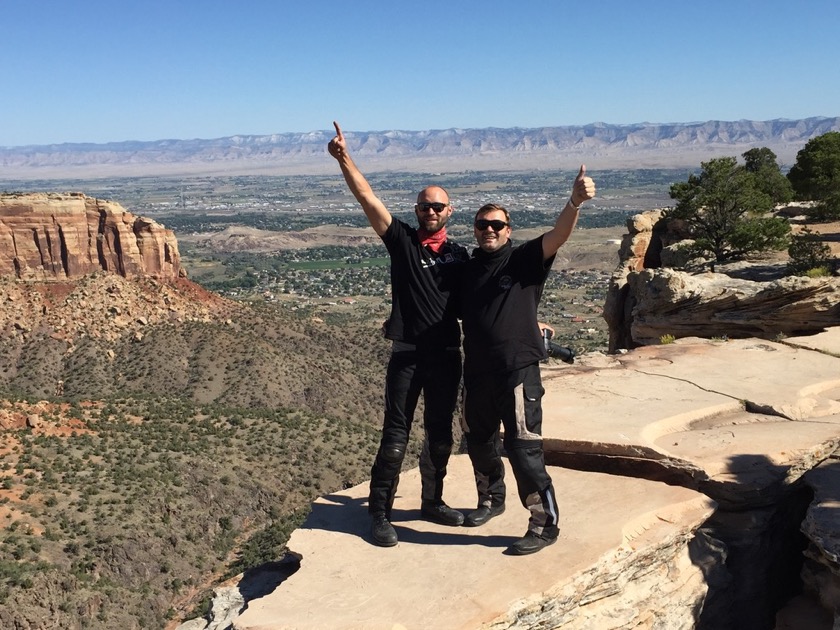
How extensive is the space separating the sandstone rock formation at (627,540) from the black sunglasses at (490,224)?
8.30 feet

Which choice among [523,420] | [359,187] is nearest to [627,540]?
[523,420]

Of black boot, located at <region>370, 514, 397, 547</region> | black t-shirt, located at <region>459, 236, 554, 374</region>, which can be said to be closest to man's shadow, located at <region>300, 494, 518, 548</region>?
black boot, located at <region>370, 514, 397, 547</region>

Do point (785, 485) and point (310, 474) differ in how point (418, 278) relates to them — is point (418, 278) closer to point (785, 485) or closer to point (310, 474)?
point (785, 485)

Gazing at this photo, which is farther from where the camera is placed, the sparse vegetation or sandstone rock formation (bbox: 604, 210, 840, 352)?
the sparse vegetation

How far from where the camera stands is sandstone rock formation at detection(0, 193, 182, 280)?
58.9 meters

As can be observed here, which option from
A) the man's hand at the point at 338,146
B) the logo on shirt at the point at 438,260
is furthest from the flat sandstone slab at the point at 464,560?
the man's hand at the point at 338,146

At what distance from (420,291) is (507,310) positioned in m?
0.72

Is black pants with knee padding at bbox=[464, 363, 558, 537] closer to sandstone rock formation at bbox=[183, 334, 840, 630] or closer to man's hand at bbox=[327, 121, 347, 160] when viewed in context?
sandstone rock formation at bbox=[183, 334, 840, 630]

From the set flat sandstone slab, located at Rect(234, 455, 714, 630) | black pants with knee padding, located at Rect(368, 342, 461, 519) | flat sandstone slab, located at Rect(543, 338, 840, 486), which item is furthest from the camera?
flat sandstone slab, located at Rect(543, 338, 840, 486)

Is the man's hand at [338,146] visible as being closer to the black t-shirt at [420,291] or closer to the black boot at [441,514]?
the black t-shirt at [420,291]

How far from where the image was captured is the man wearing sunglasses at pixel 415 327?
615 centimetres

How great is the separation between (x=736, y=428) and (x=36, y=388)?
44.8m

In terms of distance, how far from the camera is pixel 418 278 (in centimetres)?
615

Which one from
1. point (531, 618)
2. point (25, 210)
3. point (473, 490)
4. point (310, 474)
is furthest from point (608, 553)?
point (25, 210)
